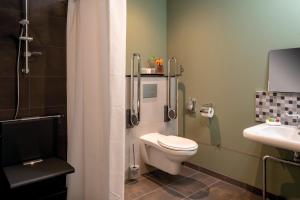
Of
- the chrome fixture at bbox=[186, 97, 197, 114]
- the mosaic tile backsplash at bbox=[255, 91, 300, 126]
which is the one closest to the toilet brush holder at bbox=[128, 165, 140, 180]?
the chrome fixture at bbox=[186, 97, 197, 114]

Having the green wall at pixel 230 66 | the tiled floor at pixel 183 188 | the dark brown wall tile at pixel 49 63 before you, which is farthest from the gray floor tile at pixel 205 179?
the dark brown wall tile at pixel 49 63

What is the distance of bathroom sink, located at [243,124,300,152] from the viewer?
1619mm

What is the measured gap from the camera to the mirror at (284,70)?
2.03 metres

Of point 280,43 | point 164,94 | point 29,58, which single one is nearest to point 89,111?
point 29,58

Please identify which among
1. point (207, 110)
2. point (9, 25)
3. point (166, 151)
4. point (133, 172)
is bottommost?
point (133, 172)

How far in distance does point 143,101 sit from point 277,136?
1.43 m

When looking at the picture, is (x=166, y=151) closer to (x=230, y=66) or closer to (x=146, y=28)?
(x=230, y=66)

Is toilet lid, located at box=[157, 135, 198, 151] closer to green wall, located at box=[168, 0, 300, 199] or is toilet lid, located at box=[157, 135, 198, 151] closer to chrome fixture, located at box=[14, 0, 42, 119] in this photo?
green wall, located at box=[168, 0, 300, 199]

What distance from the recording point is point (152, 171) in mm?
2912

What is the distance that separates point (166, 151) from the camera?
7.88 feet

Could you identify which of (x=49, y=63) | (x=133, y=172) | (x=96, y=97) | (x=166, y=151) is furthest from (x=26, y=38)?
(x=133, y=172)

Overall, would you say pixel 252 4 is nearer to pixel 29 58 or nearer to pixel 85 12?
pixel 85 12

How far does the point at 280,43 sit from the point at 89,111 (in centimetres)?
179

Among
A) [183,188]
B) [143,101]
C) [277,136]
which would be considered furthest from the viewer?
[143,101]
